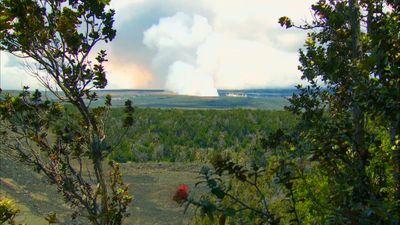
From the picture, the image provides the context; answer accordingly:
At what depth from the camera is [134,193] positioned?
4372 cm

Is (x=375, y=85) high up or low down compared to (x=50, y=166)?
up

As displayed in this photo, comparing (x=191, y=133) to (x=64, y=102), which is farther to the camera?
(x=191, y=133)

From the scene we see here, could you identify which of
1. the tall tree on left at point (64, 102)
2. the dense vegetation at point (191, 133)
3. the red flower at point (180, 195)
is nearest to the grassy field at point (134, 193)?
the dense vegetation at point (191, 133)

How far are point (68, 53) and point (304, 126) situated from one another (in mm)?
4872

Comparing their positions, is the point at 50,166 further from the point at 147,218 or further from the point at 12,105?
the point at 147,218

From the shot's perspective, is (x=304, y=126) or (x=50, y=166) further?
(x=50, y=166)

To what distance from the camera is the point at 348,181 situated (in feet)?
13.0

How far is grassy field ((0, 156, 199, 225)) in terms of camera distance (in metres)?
34.9

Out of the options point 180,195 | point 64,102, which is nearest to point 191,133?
point 64,102

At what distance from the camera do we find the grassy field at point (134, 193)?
34.9 metres

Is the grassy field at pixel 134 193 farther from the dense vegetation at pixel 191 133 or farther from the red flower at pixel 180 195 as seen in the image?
the red flower at pixel 180 195

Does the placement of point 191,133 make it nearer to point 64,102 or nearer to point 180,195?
point 64,102

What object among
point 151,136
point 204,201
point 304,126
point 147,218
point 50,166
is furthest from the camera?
point 151,136

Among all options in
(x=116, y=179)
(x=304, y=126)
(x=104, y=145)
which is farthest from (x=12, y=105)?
(x=304, y=126)
